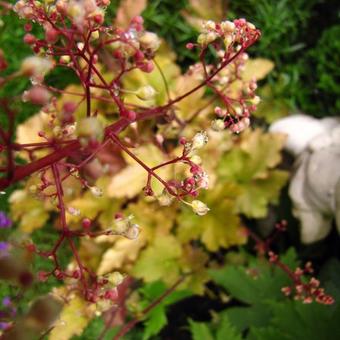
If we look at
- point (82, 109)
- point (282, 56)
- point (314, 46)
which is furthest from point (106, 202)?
point (314, 46)

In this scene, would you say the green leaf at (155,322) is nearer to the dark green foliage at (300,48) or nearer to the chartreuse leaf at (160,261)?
the chartreuse leaf at (160,261)

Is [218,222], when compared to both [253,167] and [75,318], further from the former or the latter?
[75,318]

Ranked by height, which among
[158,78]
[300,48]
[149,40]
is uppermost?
[149,40]

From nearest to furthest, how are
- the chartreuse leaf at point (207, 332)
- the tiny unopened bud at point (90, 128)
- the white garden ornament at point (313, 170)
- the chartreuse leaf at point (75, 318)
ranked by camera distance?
the tiny unopened bud at point (90, 128)
the chartreuse leaf at point (75, 318)
the chartreuse leaf at point (207, 332)
the white garden ornament at point (313, 170)

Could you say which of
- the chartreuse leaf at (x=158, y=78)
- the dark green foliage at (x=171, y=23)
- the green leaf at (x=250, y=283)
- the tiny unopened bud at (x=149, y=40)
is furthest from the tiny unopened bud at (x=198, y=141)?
the dark green foliage at (x=171, y=23)

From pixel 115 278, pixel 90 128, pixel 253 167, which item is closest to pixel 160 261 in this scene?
pixel 253 167

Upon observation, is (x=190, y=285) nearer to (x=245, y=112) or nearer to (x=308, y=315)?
(x=308, y=315)
